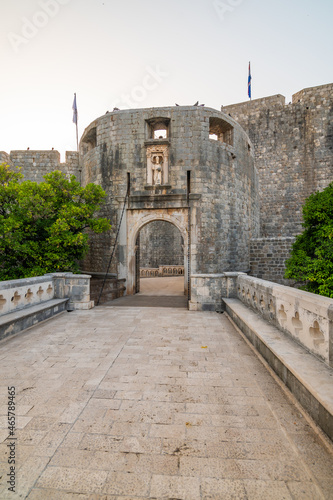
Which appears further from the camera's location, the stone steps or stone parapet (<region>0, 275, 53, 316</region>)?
stone parapet (<region>0, 275, 53, 316</region>)

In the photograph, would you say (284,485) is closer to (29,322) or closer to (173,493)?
(173,493)

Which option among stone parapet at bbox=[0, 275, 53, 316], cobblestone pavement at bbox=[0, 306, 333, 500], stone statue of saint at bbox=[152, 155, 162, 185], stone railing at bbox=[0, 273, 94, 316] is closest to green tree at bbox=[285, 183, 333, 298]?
cobblestone pavement at bbox=[0, 306, 333, 500]

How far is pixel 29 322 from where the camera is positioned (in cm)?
482

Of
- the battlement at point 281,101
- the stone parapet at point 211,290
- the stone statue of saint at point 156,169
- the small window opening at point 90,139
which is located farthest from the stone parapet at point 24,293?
the battlement at point 281,101

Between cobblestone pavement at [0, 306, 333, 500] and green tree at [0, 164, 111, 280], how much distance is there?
4.02 meters

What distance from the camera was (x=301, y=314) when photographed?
9.90 feet

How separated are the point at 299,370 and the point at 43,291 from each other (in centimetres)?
549

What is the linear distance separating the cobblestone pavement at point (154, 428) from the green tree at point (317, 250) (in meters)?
2.96

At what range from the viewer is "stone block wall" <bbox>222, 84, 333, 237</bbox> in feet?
53.2

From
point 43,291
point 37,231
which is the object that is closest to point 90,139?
point 37,231

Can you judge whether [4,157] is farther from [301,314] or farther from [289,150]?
[289,150]

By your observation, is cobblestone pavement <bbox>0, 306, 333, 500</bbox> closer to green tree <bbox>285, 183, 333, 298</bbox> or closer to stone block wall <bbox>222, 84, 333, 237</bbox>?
green tree <bbox>285, 183, 333, 298</bbox>

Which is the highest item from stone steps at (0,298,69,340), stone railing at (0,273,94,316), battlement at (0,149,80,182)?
battlement at (0,149,80,182)

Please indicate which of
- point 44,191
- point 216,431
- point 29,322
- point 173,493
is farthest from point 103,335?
point 44,191
